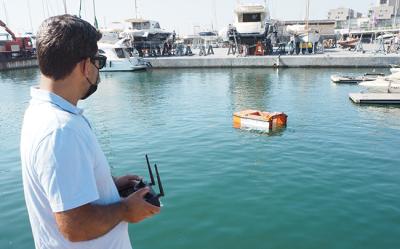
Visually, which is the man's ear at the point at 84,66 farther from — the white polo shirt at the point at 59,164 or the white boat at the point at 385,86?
the white boat at the point at 385,86

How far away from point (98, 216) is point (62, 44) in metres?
0.97

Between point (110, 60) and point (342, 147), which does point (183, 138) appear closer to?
point (342, 147)

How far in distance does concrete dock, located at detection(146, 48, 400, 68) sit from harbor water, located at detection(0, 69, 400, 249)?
687 inches

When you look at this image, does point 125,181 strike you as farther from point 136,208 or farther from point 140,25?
point 140,25

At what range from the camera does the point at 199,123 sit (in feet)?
56.4

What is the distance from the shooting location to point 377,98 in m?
20.4

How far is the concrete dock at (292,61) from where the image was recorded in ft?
125

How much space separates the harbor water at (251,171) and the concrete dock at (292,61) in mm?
17455

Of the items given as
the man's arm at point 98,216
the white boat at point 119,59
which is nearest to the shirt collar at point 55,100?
the man's arm at point 98,216

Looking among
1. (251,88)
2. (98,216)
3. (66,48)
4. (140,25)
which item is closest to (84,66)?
(66,48)

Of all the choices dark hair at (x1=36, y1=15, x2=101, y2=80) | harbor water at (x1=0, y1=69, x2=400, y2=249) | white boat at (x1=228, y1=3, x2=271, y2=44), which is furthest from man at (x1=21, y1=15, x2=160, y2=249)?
white boat at (x1=228, y1=3, x2=271, y2=44)

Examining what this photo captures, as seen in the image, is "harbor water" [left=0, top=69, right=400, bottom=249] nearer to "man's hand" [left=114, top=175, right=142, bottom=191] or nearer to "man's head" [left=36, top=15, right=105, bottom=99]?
"man's hand" [left=114, top=175, right=142, bottom=191]

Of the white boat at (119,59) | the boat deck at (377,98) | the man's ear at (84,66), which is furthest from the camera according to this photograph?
the white boat at (119,59)

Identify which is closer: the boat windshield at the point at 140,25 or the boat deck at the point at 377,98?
the boat deck at the point at 377,98
